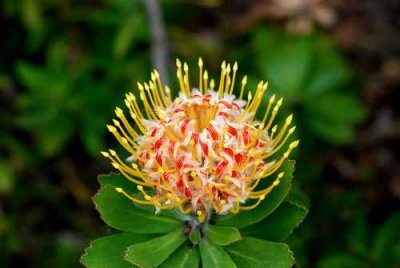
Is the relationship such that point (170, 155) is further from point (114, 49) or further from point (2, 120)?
point (2, 120)

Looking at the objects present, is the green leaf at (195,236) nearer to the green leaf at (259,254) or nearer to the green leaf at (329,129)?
the green leaf at (259,254)

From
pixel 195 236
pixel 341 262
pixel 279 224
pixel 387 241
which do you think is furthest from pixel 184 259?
pixel 387 241

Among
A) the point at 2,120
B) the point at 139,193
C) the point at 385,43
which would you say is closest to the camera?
the point at 139,193

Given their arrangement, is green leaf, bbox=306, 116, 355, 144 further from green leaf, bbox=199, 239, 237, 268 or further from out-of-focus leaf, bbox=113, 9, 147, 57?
green leaf, bbox=199, 239, 237, 268

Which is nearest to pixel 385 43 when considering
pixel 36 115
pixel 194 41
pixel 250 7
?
pixel 250 7

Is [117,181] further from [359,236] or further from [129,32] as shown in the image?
[129,32]

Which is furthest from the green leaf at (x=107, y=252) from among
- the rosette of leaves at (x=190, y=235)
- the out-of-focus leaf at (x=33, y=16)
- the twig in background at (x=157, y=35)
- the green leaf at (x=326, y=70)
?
the out-of-focus leaf at (x=33, y=16)
